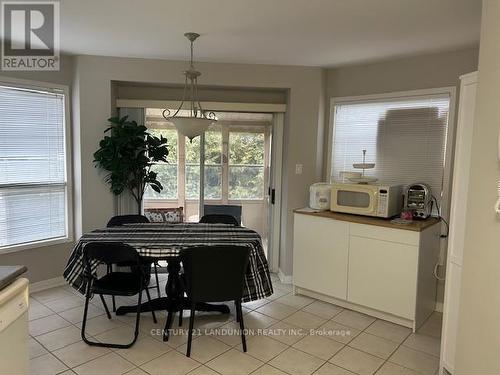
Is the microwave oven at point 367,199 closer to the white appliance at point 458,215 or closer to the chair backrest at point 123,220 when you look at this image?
the white appliance at point 458,215

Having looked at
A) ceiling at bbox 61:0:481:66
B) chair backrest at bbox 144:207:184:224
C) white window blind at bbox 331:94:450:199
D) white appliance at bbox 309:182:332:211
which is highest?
ceiling at bbox 61:0:481:66

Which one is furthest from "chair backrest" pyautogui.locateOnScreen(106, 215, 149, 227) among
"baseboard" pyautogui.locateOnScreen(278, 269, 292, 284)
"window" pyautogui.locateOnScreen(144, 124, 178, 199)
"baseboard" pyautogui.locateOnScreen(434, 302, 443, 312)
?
"baseboard" pyautogui.locateOnScreen(434, 302, 443, 312)

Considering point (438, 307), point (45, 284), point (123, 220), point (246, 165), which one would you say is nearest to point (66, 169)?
point (123, 220)

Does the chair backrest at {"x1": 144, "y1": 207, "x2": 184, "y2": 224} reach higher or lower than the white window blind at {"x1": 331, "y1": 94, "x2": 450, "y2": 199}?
lower

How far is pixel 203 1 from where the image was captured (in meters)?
2.42

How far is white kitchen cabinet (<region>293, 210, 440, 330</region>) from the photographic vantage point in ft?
10.2

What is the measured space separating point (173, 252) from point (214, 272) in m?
0.38

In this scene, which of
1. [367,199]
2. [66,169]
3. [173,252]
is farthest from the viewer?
[66,169]

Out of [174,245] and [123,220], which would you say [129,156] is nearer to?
[123,220]

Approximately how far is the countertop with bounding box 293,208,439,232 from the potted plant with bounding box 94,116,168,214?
5.52ft

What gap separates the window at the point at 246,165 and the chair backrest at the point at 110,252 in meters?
2.08

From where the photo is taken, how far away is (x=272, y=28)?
9.46 ft

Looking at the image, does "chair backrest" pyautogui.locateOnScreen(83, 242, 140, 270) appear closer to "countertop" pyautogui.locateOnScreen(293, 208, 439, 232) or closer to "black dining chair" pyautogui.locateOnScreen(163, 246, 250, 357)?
"black dining chair" pyautogui.locateOnScreen(163, 246, 250, 357)

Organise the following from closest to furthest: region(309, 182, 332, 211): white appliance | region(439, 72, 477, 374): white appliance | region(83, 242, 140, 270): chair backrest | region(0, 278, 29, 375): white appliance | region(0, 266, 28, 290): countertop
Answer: region(0, 278, 29, 375): white appliance < region(0, 266, 28, 290): countertop < region(439, 72, 477, 374): white appliance < region(83, 242, 140, 270): chair backrest < region(309, 182, 332, 211): white appliance
